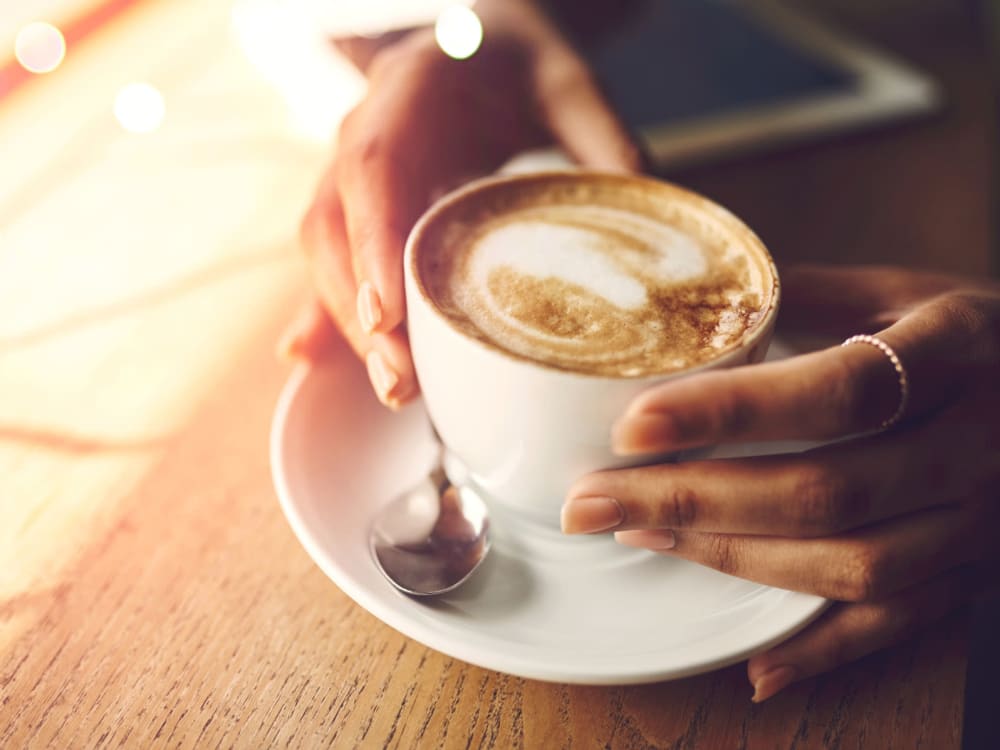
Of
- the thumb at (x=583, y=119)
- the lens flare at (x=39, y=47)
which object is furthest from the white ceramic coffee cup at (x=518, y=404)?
the lens flare at (x=39, y=47)

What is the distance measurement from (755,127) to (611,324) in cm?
82

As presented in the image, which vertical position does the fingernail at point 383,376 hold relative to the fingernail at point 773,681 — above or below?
above

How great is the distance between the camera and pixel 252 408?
0.87 m

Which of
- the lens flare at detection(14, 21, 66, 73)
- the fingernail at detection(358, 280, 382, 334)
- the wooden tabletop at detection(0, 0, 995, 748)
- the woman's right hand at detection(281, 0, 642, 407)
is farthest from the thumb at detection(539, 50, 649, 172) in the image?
the lens flare at detection(14, 21, 66, 73)

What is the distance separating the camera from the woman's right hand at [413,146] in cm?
80

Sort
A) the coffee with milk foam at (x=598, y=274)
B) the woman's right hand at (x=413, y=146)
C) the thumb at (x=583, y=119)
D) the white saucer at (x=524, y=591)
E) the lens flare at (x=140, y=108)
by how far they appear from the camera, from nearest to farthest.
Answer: the white saucer at (x=524, y=591) < the coffee with milk foam at (x=598, y=274) < the woman's right hand at (x=413, y=146) < the thumb at (x=583, y=119) < the lens flare at (x=140, y=108)

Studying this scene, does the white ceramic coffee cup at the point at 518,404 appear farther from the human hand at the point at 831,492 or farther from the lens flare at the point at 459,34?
the lens flare at the point at 459,34

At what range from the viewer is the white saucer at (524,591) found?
0.57 meters

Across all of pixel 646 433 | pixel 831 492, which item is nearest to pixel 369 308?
pixel 646 433

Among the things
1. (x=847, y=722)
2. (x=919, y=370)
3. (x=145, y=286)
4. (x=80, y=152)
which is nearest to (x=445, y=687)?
(x=847, y=722)

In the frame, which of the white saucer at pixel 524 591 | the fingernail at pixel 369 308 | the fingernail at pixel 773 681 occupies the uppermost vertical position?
the fingernail at pixel 369 308

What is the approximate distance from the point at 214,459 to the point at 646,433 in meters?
0.46

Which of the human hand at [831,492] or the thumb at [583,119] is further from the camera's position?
the thumb at [583,119]

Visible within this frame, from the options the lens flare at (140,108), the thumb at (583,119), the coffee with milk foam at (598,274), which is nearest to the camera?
the coffee with milk foam at (598,274)
